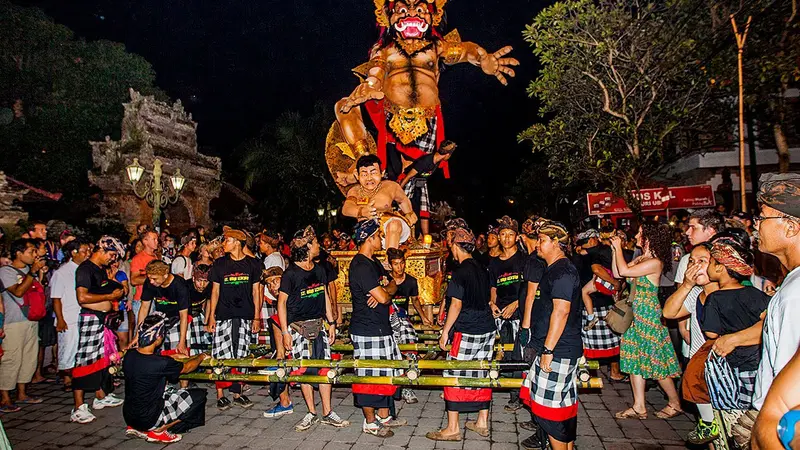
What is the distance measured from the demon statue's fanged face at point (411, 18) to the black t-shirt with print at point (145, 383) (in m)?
5.91

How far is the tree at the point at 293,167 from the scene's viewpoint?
2394 cm

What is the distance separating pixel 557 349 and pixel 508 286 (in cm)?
183

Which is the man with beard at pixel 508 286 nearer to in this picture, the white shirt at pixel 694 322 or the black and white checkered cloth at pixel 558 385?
the black and white checkered cloth at pixel 558 385

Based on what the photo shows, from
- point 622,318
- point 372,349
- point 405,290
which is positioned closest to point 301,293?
point 372,349

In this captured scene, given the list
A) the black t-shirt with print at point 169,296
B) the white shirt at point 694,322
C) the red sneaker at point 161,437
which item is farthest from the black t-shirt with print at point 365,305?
the white shirt at point 694,322

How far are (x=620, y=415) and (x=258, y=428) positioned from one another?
3855 millimetres

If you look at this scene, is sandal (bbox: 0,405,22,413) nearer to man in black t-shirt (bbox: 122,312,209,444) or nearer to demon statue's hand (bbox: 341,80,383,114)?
man in black t-shirt (bbox: 122,312,209,444)

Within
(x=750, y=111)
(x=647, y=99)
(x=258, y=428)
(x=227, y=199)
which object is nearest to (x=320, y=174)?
(x=227, y=199)

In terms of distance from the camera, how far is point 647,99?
11.9m

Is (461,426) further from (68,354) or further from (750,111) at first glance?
(750,111)

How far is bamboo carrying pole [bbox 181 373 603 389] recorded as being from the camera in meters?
4.00

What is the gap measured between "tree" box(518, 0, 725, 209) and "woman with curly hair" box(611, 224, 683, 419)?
7150mm

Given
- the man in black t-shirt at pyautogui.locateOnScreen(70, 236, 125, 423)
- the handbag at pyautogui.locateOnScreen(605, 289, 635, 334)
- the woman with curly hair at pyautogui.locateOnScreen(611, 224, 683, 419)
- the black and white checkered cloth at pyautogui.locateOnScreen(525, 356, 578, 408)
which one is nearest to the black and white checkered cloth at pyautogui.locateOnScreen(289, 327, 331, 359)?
the man in black t-shirt at pyautogui.locateOnScreen(70, 236, 125, 423)

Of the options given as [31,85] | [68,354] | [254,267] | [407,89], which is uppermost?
[31,85]
